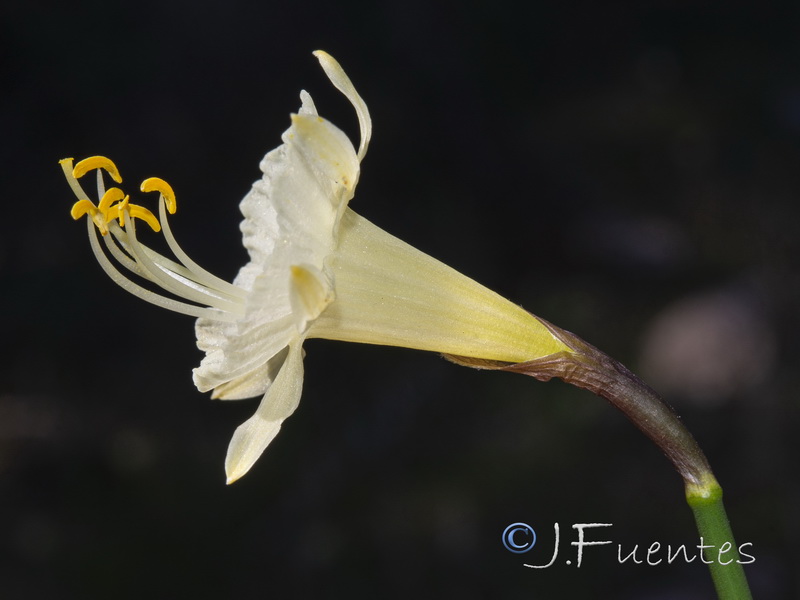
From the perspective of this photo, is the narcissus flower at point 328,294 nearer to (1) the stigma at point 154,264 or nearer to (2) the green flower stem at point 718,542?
(1) the stigma at point 154,264

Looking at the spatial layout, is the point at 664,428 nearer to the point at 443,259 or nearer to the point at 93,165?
the point at 93,165

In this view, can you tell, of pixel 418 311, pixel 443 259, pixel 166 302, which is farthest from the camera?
pixel 443 259

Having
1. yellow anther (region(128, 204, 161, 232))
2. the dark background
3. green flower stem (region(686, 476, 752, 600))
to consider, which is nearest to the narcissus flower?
yellow anther (region(128, 204, 161, 232))

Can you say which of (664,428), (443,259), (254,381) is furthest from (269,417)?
(443,259)

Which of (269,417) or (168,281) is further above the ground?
(168,281)

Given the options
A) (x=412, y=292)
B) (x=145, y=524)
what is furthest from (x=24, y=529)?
(x=412, y=292)

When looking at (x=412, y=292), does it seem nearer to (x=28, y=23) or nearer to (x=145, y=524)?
(x=145, y=524)

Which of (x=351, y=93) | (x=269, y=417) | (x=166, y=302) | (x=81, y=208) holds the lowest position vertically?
(x=269, y=417)

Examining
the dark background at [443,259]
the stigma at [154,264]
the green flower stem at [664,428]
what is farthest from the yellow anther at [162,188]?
the dark background at [443,259]
